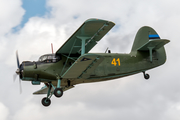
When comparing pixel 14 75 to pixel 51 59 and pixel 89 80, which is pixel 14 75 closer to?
pixel 51 59

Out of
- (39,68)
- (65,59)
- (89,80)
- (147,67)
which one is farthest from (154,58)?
(39,68)

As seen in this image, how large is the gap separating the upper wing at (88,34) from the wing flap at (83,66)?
41.5 inches

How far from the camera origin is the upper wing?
42.8 ft

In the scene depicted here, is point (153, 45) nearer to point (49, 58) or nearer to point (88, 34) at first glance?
point (88, 34)

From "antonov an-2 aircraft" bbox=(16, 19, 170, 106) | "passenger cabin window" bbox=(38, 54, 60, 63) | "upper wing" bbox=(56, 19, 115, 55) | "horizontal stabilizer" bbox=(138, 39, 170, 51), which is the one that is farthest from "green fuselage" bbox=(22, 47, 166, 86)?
"upper wing" bbox=(56, 19, 115, 55)

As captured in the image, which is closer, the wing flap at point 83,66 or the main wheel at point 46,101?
the wing flap at point 83,66

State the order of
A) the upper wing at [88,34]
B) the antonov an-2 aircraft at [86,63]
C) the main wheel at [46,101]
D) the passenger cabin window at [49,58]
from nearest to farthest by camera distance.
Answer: the upper wing at [88,34], the antonov an-2 aircraft at [86,63], the passenger cabin window at [49,58], the main wheel at [46,101]

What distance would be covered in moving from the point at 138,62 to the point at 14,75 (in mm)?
7253

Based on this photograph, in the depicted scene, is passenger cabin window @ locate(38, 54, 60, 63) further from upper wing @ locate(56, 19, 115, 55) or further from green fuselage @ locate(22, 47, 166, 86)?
upper wing @ locate(56, 19, 115, 55)

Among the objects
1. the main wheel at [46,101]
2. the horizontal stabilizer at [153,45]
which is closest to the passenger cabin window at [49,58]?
the main wheel at [46,101]

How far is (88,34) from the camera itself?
14.1 metres

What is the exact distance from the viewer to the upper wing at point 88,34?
42.8 ft

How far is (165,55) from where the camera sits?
1811 centimetres

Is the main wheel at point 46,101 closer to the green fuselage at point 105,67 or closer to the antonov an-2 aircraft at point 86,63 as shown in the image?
the antonov an-2 aircraft at point 86,63
